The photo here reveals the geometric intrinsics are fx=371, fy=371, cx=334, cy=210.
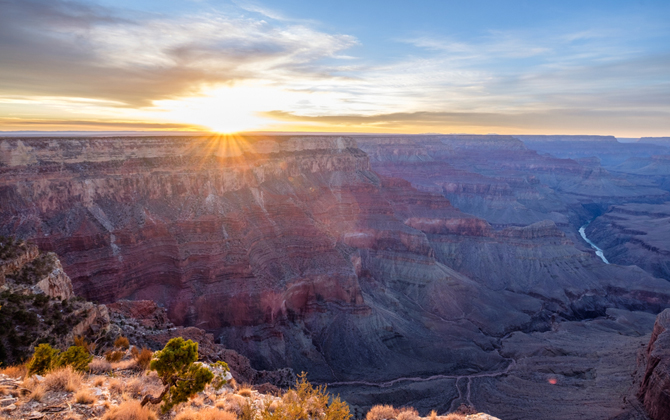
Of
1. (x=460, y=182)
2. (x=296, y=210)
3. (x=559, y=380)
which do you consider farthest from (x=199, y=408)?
(x=460, y=182)

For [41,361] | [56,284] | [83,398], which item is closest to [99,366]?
[41,361]

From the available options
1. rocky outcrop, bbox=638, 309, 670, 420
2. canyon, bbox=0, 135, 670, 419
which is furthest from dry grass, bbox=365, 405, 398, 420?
rocky outcrop, bbox=638, 309, 670, 420

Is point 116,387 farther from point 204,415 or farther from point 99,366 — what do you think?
point 204,415

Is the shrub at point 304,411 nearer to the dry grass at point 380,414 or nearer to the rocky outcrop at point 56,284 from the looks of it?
the dry grass at point 380,414

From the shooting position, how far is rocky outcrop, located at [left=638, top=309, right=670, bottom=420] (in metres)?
30.0

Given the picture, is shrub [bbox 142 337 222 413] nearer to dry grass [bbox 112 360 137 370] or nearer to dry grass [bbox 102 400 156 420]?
dry grass [bbox 102 400 156 420]

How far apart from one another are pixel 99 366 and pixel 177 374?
587cm

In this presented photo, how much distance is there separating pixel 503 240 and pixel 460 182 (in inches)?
2399

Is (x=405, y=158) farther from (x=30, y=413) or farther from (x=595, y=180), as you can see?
(x=30, y=413)

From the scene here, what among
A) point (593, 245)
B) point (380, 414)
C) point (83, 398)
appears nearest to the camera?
point (83, 398)

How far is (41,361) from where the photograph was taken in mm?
13789

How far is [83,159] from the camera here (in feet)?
158

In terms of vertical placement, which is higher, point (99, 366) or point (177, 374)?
point (177, 374)

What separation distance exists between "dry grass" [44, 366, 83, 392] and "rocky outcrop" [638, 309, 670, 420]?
40237 mm
